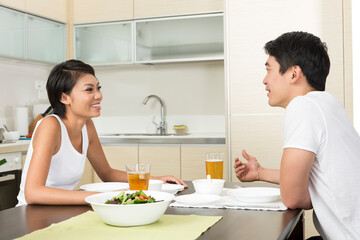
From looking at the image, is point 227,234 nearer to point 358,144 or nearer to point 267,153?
point 358,144

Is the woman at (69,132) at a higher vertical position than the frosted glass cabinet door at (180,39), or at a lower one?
lower

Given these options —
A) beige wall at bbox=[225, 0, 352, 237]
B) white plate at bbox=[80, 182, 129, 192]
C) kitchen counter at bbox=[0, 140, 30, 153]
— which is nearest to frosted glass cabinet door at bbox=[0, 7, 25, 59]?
kitchen counter at bbox=[0, 140, 30, 153]

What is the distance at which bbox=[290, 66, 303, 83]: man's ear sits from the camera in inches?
67.0

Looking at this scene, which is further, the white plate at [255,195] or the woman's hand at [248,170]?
the woman's hand at [248,170]

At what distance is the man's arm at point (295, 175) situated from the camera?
1.47 m

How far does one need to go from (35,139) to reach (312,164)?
1.15m

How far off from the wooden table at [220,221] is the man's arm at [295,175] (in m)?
0.04

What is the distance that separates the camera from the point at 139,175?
60.4 inches

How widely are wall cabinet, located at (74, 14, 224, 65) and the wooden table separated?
2764 mm

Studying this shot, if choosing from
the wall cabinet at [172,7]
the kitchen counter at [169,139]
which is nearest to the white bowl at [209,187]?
the kitchen counter at [169,139]

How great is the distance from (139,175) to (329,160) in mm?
646

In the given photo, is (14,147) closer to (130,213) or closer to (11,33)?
(11,33)

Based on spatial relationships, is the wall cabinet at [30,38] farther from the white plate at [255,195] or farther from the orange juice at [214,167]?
the white plate at [255,195]

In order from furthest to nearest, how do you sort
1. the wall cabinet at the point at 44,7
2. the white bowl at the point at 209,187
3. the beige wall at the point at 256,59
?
the wall cabinet at the point at 44,7 → the beige wall at the point at 256,59 → the white bowl at the point at 209,187
